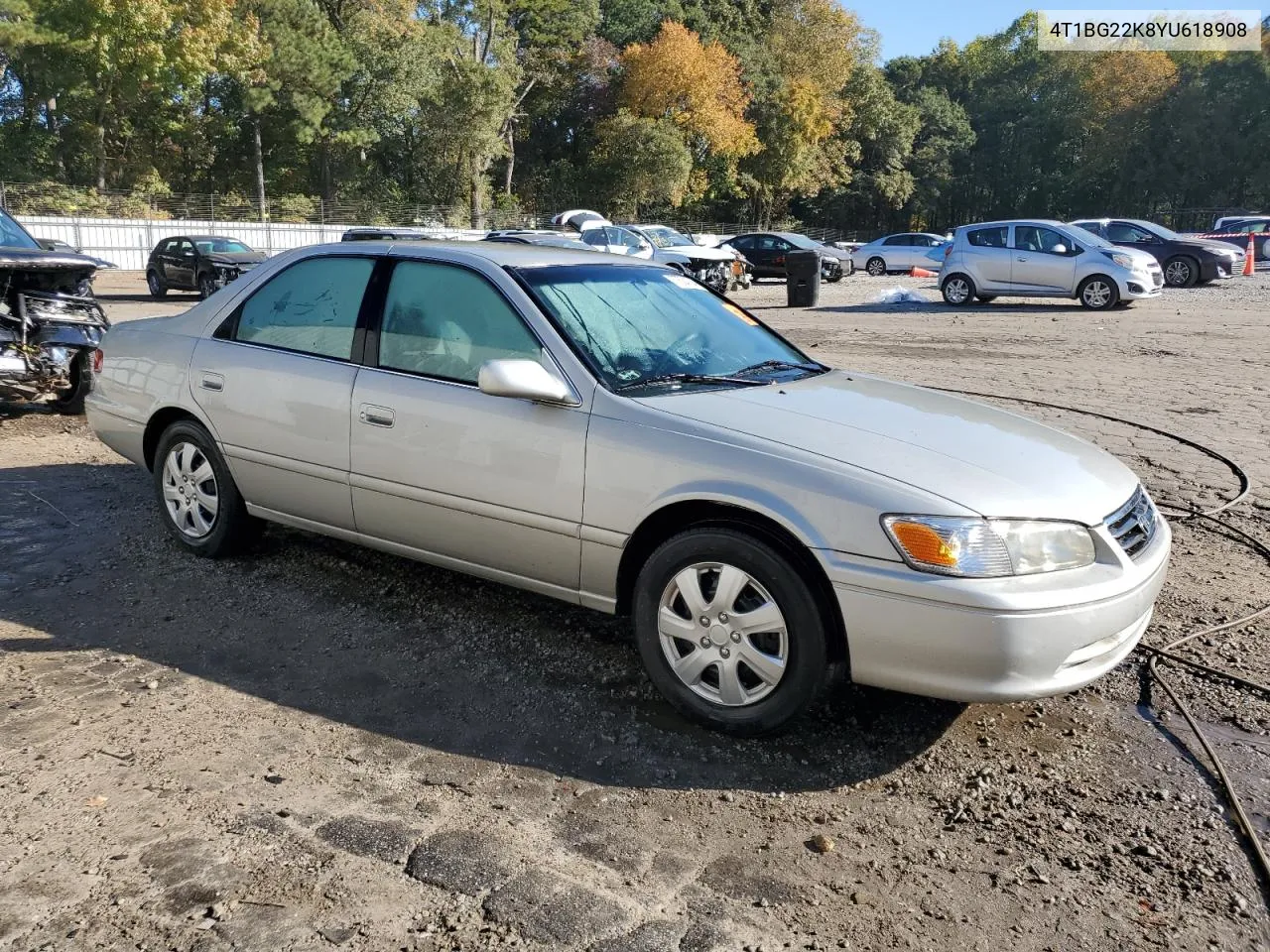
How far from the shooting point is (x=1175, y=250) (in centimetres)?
2570

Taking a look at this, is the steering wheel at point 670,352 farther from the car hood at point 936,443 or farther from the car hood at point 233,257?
the car hood at point 233,257

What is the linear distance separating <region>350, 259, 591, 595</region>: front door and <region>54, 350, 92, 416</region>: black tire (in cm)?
535

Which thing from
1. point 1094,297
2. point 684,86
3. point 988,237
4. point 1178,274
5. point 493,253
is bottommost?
point 1094,297

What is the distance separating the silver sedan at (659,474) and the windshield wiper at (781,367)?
0.02m

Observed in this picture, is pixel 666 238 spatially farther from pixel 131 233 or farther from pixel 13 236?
pixel 131 233

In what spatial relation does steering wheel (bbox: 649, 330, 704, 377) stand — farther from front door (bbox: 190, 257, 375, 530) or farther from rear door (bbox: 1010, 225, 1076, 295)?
rear door (bbox: 1010, 225, 1076, 295)

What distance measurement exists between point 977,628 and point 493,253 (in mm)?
2506

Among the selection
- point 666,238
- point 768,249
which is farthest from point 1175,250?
point 666,238

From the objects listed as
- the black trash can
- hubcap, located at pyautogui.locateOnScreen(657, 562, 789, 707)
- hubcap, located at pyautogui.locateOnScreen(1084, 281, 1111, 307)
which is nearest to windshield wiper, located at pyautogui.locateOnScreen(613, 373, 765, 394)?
hubcap, located at pyautogui.locateOnScreen(657, 562, 789, 707)

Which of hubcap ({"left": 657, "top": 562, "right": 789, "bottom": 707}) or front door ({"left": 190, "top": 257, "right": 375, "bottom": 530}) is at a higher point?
front door ({"left": 190, "top": 257, "right": 375, "bottom": 530})

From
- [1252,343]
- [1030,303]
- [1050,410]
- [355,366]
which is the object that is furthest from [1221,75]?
[355,366]

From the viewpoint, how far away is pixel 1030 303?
2164 cm

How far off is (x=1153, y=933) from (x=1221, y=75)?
7116cm

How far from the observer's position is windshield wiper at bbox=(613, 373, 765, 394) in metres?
4.00
